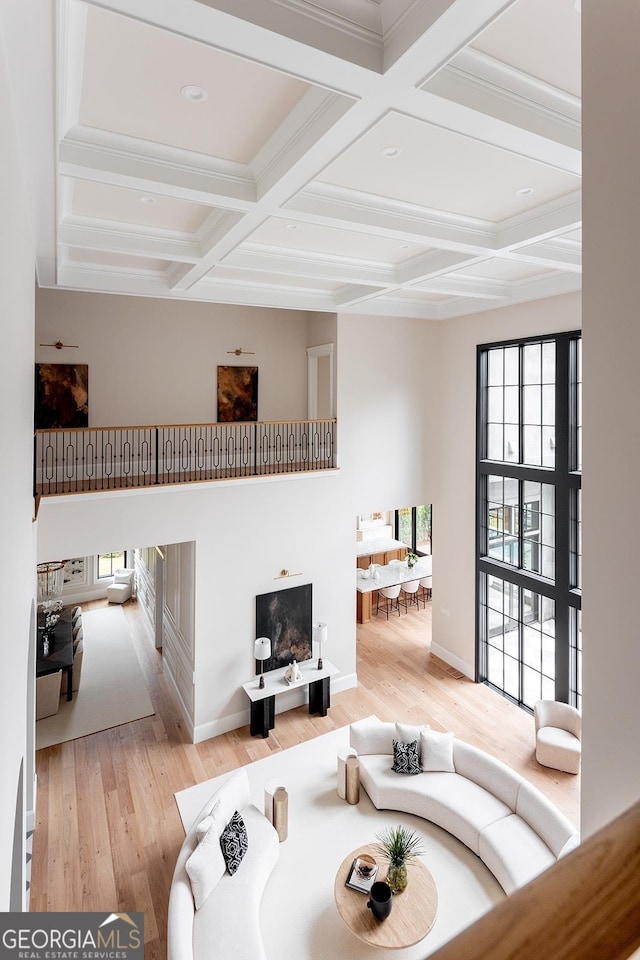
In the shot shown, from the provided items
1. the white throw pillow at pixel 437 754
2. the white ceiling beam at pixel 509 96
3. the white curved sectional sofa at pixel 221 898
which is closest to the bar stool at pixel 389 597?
the white throw pillow at pixel 437 754

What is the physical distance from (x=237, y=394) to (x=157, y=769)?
559 cm

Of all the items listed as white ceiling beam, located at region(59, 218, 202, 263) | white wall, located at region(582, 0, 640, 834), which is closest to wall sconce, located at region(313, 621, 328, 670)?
white ceiling beam, located at region(59, 218, 202, 263)

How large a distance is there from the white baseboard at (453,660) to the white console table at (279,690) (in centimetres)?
235

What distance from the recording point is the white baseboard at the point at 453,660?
9016 mm

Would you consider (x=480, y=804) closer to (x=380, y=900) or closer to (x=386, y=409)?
(x=380, y=900)

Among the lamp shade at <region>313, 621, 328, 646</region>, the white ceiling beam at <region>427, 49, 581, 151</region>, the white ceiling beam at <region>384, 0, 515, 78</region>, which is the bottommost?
the lamp shade at <region>313, 621, 328, 646</region>

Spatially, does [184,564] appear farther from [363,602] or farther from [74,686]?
[363,602]

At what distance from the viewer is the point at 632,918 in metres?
0.50

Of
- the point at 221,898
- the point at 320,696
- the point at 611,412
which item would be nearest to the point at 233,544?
the point at 320,696

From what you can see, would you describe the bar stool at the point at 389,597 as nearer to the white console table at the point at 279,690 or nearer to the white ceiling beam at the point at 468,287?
the white console table at the point at 279,690

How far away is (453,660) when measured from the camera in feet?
30.9

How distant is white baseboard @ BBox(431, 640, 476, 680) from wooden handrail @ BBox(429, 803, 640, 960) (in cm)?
912

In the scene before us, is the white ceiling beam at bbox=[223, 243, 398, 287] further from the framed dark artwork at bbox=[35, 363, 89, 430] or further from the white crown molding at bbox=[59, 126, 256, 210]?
the framed dark artwork at bbox=[35, 363, 89, 430]

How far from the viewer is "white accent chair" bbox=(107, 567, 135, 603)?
13.0 m
